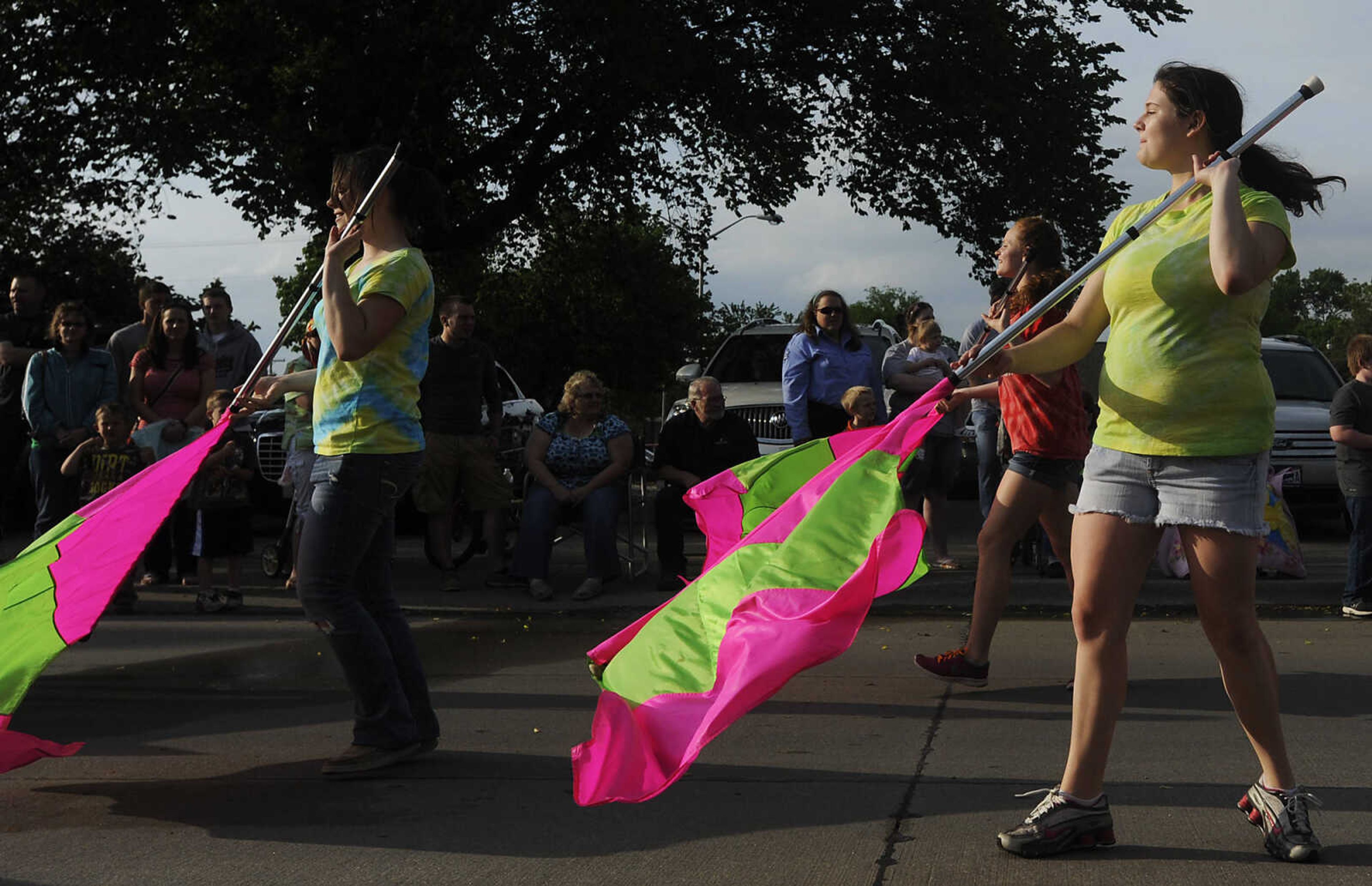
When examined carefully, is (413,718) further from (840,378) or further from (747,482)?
(840,378)

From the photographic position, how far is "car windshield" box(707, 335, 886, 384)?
16031 millimetres

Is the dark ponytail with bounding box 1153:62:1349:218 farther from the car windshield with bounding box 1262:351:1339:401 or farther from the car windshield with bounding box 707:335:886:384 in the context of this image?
the car windshield with bounding box 707:335:886:384

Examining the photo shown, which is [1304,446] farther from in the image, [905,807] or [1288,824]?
[1288,824]

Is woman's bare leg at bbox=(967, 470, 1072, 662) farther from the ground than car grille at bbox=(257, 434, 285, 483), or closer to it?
closer to it

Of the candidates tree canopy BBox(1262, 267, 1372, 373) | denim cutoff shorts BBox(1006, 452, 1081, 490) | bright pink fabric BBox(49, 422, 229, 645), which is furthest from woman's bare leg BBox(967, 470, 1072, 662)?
tree canopy BBox(1262, 267, 1372, 373)

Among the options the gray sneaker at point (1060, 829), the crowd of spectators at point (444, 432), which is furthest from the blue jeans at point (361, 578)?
the crowd of spectators at point (444, 432)

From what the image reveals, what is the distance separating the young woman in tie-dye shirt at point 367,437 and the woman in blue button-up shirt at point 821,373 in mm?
5780

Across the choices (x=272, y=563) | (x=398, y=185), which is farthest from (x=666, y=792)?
(x=272, y=563)

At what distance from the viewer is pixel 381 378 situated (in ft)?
16.8

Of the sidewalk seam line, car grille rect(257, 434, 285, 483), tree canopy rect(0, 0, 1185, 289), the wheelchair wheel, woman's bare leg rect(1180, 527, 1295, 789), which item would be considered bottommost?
the sidewalk seam line

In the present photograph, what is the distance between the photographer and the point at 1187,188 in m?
4.08

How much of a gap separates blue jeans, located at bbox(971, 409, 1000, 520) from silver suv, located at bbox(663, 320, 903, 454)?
136 inches

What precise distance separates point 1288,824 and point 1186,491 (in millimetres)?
934

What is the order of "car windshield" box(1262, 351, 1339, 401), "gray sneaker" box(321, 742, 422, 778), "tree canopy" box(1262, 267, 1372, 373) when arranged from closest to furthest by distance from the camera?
1. "gray sneaker" box(321, 742, 422, 778)
2. "car windshield" box(1262, 351, 1339, 401)
3. "tree canopy" box(1262, 267, 1372, 373)
